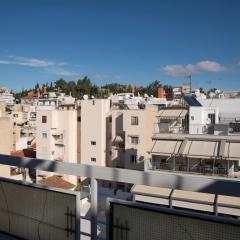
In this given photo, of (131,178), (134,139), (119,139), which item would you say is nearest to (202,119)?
(134,139)

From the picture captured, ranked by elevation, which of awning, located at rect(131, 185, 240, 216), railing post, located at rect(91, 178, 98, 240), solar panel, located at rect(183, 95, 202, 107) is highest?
solar panel, located at rect(183, 95, 202, 107)

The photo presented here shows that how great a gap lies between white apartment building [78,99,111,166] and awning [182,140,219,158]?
Answer: 36.9 ft

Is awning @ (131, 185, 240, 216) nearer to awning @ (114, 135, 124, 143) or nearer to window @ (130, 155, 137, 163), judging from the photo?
window @ (130, 155, 137, 163)

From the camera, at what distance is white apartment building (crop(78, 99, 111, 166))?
31359mm

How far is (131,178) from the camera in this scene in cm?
191

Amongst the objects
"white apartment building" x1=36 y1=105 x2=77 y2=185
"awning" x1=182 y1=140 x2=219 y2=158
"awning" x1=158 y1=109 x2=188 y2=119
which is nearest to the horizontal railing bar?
"awning" x1=182 y1=140 x2=219 y2=158

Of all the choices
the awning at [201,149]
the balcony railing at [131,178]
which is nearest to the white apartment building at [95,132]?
the awning at [201,149]

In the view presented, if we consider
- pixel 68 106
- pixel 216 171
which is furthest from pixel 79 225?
pixel 68 106

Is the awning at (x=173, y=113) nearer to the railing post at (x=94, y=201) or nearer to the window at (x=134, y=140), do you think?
the window at (x=134, y=140)

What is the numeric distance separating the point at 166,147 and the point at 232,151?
4346 mm

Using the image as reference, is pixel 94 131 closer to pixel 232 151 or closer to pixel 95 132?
pixel 95 132

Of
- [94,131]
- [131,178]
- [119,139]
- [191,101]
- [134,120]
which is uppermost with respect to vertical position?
[191,101]

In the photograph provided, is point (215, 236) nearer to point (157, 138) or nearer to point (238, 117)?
point (157, 138)

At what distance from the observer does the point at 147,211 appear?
1.99 meters
